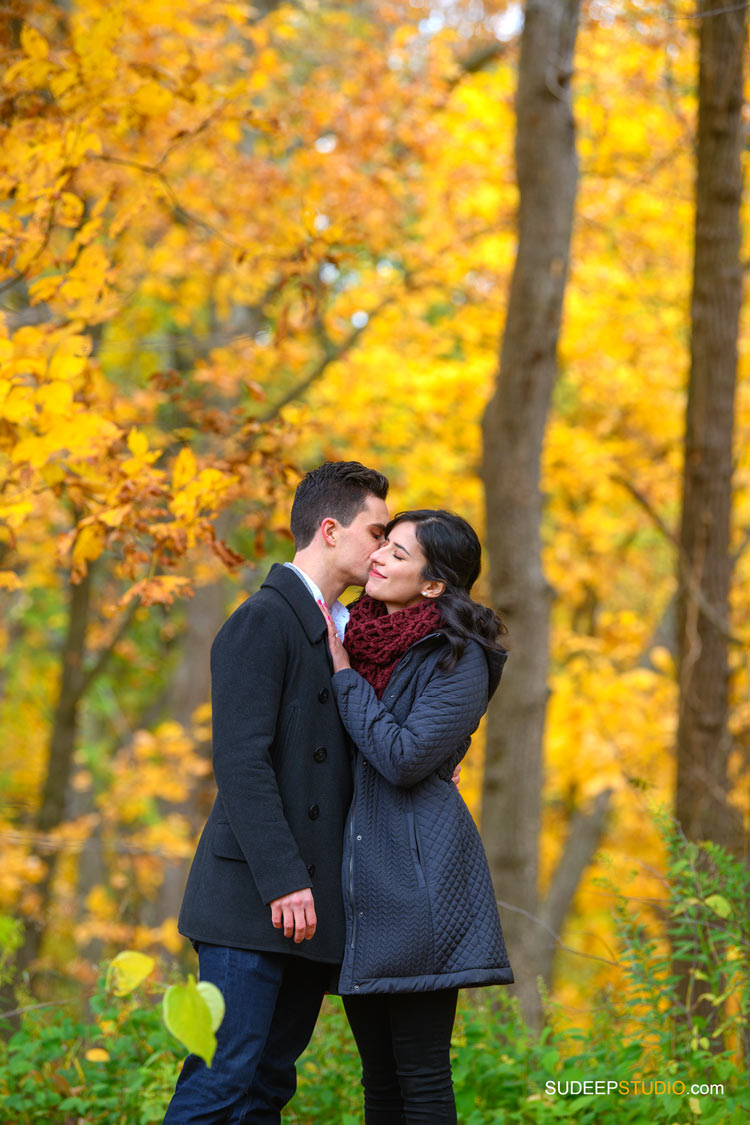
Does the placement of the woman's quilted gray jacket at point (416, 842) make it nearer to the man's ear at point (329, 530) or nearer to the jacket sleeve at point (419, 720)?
the jacket sleeve at point (419, 720)

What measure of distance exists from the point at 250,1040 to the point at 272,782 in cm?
59

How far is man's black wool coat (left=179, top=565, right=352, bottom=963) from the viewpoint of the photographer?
2666 millimetres

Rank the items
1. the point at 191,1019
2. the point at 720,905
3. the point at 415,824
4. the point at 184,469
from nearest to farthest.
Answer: the point at 191,1019 < the point at 415,824 < the point at 720,905 < the point at 184,469

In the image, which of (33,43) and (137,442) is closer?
(137,442)

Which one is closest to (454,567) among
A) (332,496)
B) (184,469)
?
(332,496)

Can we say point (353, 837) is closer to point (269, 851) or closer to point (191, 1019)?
point (269, 851)

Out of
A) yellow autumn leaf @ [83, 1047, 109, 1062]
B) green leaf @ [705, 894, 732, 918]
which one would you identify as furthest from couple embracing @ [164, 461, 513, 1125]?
yellow autumn leaf @ [83, 1047, 109, 1062]

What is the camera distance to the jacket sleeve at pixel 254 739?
264cm

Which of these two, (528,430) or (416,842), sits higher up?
(528,430)

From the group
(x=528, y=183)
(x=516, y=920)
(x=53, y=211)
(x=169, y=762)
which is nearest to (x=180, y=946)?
(x=169, y=762)

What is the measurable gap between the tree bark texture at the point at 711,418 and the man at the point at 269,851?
3.32 m

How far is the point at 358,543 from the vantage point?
3.02 metres

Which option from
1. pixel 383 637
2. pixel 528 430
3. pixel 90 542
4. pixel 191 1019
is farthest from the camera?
pixel 528 430

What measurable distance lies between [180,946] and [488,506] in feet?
23.3
